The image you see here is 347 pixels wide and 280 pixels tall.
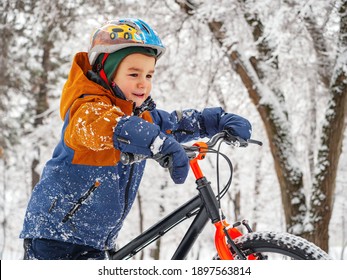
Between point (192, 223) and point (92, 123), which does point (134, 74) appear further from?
point (192, 223)

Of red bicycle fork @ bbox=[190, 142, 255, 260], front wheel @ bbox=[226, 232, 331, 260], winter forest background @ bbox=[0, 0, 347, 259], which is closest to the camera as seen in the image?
front wheel @ bbox=[226, 232, 331, 260]

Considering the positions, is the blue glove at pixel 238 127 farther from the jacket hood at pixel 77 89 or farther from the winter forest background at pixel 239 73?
the winter forest background at pixel 239 73

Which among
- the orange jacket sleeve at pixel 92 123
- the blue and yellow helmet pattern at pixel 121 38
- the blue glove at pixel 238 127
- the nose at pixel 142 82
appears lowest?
the orange jacket sleeve at pixel 92 123

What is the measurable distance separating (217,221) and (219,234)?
0.06 m

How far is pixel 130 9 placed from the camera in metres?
7.31

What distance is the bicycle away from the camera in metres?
2.06

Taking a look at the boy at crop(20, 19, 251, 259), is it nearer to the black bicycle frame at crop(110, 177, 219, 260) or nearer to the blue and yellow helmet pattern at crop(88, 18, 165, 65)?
the blue and yellow helmet pattern at crop(88, 18, 165, 65)

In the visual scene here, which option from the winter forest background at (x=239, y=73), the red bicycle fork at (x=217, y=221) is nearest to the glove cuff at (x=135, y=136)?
the red bicycle fork at (x=217, y=221)

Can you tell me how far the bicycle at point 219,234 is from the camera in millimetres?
2059

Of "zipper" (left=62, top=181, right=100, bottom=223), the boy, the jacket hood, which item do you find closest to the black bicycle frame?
the boy

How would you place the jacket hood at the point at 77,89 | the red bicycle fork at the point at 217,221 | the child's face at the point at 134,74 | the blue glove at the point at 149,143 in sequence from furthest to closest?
1. the child's face at the point at 134,74
2. the jacket hood at the point at 77,89
3. the red bicycle fork at the point at 217,221
4. the blue glove at the point at 149,143

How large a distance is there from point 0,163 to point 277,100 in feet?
39.1

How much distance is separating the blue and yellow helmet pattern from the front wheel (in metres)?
1.08
